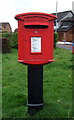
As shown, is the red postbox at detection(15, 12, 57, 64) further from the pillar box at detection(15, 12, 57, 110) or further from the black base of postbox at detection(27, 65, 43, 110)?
the black base of postbox at detection(27, 65, 43, 110)

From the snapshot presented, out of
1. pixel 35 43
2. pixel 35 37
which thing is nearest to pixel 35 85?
pixel 35 43

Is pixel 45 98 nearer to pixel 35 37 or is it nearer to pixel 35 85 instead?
pixel 35 85

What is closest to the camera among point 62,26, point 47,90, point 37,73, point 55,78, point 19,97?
point 37,73

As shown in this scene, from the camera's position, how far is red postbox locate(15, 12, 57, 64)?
385 cm

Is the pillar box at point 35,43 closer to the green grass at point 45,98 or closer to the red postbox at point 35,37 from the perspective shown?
the red postbox at point 35,37

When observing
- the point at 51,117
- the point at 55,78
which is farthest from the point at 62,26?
Result: the point at 51,117

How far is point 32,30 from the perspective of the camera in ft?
12.8

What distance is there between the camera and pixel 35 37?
3.90m

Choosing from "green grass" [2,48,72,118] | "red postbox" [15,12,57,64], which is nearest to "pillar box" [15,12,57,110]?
"red postbox" [15,12,57,64]

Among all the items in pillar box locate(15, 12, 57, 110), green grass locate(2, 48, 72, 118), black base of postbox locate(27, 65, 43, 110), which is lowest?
green grass locate(2, 48, 72, 118)

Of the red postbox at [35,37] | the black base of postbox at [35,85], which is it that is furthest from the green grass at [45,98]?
the red postbox at [35,37]

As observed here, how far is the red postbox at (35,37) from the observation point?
385 centimetres

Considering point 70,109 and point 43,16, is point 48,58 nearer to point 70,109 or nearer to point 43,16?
point 43,16

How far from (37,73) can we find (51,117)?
31.1 inches
